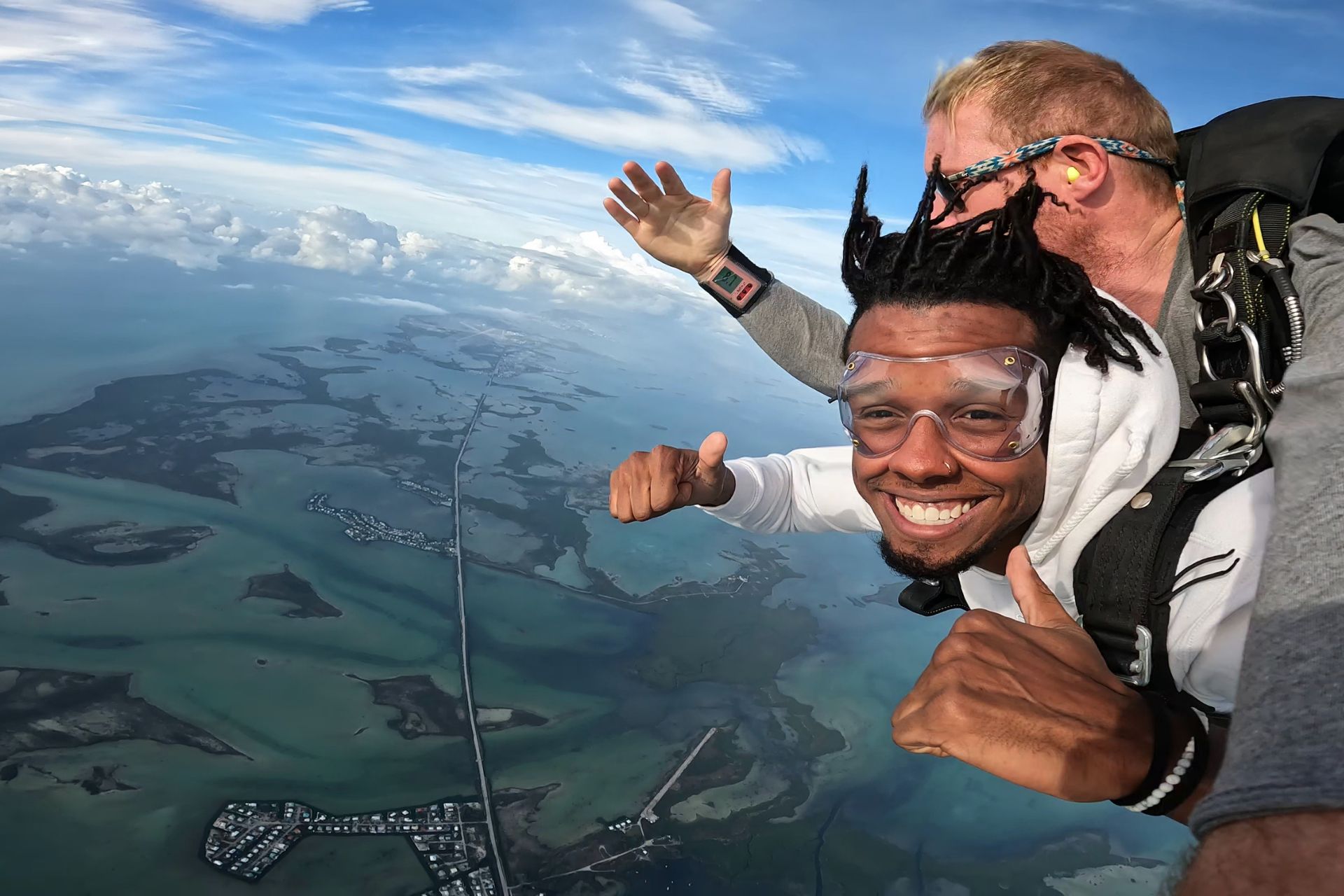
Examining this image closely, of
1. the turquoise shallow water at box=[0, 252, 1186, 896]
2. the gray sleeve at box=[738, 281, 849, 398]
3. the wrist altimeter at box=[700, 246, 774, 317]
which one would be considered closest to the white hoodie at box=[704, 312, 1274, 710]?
the gray sleeve at box=[738, 281, 849, 398]

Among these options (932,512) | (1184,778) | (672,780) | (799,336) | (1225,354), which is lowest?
(672,780)

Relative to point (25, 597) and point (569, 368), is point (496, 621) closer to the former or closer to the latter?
point (25, 597)

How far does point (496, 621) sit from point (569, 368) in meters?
92.6

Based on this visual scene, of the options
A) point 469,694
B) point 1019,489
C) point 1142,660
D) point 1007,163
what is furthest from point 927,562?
point 469,694

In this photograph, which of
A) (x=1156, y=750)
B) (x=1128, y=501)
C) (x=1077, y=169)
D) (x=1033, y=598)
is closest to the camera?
(x=1156, y=750)

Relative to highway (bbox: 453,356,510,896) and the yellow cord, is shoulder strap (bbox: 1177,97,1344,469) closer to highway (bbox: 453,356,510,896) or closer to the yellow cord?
the yellow cord

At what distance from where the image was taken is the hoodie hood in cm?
162

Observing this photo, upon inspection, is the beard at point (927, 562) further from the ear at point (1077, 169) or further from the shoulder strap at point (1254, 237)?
the ear at point (1077, 169)

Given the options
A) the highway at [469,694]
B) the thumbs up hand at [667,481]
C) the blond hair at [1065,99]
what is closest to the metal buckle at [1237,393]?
the blond hair at [1065,99]

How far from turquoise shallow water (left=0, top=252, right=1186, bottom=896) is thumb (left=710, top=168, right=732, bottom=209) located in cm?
2133

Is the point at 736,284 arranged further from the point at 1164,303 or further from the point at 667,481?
the point at 1164,303

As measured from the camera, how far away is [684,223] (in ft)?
10.2

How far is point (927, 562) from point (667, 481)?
2.81 feet

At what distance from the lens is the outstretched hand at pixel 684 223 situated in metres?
3.05
